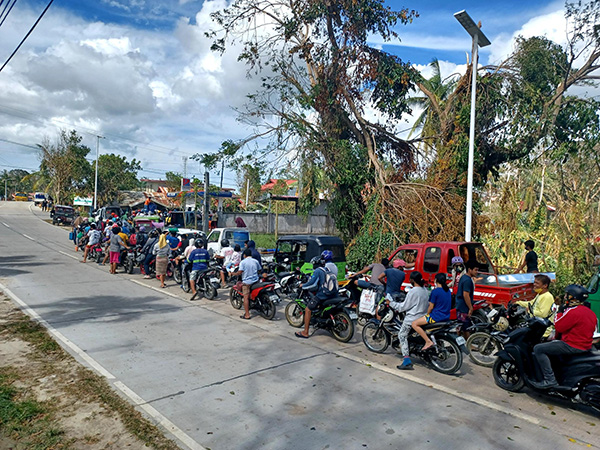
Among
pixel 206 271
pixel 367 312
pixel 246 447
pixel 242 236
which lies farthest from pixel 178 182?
pixel 246 447

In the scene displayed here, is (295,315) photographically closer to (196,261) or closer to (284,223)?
(196,261)

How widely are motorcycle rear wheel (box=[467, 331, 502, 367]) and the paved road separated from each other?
30cm

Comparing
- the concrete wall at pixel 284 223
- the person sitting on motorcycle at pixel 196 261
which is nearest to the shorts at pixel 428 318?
the person sitting on motorcycle at pixel 196 261

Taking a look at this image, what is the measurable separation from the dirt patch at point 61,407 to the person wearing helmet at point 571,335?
14.9 ft

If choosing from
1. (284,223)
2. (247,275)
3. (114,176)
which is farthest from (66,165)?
(247,275)

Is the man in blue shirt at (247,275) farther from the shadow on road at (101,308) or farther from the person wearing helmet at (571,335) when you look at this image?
the person wearing helmet at (571,335)

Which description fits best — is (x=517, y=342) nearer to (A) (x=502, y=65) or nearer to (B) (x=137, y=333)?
(B) (x=137, y=333)

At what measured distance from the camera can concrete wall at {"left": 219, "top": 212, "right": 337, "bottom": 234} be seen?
99.5ft

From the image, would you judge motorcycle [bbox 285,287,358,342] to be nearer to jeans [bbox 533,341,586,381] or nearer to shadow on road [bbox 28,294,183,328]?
jeans [bbox 533,341,586,381]

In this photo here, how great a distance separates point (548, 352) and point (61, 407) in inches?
236

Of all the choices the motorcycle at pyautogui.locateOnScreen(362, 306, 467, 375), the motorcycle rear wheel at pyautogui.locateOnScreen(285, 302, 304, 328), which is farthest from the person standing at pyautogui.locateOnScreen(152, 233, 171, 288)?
the motorcycle at pyautogui.locateOnScreen(362, 306, 467, 375)

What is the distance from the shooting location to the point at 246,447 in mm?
4492

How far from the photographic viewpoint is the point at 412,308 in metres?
7.05

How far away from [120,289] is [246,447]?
9508mm
